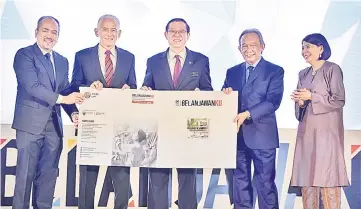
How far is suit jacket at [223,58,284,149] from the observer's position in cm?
287

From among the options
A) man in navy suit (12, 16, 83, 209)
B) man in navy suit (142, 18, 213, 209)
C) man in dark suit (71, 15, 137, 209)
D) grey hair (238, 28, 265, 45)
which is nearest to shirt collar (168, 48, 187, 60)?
man in navy suit (142, 18, 213, 209)

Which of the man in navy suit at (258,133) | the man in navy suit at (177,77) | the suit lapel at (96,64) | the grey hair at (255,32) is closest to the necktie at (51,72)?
the suit lapel at (96,64)

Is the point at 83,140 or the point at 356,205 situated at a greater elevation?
the point at 83,140

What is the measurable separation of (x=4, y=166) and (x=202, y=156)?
117 centimetres

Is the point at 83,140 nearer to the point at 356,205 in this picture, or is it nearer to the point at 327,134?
the point at 327,134

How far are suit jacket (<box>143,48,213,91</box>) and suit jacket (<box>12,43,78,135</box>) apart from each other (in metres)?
0.49

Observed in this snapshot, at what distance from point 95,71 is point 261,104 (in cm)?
99

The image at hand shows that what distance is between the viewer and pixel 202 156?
2.85 m

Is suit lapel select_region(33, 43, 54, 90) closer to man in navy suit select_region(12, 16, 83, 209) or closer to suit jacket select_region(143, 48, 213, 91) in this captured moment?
man in navy suit select_region(12, 16, 83, 209)

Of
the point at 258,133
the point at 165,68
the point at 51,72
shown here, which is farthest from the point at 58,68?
the point at 258,133

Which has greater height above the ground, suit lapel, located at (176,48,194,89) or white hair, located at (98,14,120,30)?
white hair, located at (98,14,120,30)

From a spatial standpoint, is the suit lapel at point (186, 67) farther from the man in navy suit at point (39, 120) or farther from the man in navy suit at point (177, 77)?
the man in navy suit at point (39, 120)

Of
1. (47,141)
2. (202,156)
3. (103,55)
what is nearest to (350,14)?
(202,156)

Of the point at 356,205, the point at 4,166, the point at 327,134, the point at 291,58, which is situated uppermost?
the point at 291,58
